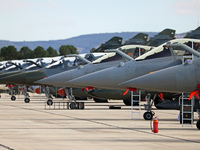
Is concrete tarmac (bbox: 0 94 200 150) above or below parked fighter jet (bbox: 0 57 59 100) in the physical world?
below

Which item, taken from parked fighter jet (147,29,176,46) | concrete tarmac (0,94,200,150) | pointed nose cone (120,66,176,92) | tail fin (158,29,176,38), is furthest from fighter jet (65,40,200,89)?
tail fin (158,29,176,38)

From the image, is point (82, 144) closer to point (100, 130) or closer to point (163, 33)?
point (100, 130)

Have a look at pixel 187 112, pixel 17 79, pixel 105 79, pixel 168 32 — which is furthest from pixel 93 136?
pixel 168 32

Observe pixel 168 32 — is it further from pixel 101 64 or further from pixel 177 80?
pixel 177 80

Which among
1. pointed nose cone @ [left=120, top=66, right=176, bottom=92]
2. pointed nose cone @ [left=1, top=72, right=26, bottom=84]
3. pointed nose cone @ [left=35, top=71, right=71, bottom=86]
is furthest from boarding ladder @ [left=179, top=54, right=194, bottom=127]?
pointed nose cone @ [left=1, top=72, right=26, bottom=84]

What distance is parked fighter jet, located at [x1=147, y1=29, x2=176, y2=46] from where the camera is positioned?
3906 cm

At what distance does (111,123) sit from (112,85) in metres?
3.09

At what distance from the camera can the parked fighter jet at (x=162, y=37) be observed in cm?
3906

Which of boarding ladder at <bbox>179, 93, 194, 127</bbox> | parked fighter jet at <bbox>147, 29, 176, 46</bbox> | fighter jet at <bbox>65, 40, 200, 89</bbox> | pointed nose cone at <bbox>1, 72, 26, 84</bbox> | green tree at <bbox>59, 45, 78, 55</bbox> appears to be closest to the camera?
boarding ladder at <bbox>179, 93, 194, 127</bbox>

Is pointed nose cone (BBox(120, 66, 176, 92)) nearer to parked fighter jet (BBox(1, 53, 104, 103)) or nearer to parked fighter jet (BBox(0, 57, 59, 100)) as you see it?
parked fighter jet (BBox(1, 53, 104, 103))

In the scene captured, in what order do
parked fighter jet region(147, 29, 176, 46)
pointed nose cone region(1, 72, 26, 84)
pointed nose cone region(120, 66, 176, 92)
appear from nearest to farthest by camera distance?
1. pointed nose cone region(120, 66, 176, 92)
2. pointed nose cone region(1, 72, 26, 84)
3. parked fighter jet region(147, 29, 176, 46)

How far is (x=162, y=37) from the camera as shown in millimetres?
39656

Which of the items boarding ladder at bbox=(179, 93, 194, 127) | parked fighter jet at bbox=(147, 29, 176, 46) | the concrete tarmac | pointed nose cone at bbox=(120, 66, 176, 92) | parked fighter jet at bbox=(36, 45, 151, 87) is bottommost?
the concrete tarmac

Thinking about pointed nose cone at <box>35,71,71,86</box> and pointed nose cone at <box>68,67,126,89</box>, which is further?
pointed nose cone at <box>35,71,71,86</box>
